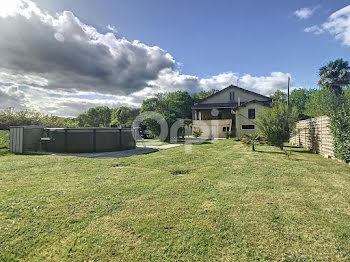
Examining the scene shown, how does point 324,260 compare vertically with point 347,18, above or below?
Answer: below

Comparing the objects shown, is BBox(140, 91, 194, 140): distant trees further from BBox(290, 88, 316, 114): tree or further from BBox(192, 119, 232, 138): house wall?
BBox(290, 88, 316, 114): tree

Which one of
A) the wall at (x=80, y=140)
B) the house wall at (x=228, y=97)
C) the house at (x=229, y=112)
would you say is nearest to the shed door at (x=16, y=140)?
the wall at (x=80, y=140)

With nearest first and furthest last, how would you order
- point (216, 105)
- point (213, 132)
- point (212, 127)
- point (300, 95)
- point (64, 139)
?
point (64, 139), point (213, 132), point (212, 127), point (216, 105), point (300, 95)

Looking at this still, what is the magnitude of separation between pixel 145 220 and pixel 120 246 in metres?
0.69

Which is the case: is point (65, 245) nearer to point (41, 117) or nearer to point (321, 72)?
point (41, 117)

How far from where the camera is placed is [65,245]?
238cm

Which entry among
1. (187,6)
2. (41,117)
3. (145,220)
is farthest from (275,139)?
(41,117)

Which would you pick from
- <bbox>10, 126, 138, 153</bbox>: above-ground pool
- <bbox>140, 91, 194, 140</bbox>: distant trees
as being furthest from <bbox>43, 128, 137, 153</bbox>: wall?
<bbox>140, 91, 194, 140</bbox>: distant trees

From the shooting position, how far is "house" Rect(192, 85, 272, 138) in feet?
84.0

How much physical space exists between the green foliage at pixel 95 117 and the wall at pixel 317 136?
67.7 meters

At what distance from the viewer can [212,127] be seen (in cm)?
2856

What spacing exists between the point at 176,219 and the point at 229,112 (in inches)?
1165

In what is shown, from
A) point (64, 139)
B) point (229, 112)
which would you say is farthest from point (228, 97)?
point (64, 139)

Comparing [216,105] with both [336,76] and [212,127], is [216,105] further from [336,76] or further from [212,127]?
[336,76]
